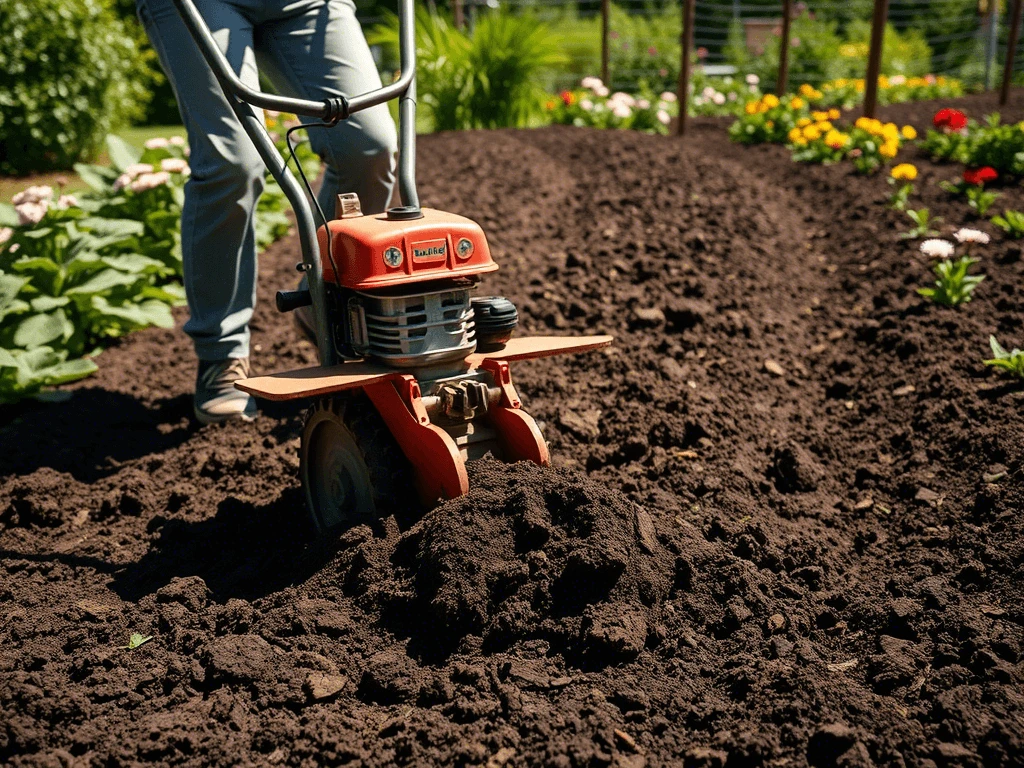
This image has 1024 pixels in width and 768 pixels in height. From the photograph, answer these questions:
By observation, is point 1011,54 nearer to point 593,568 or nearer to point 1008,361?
point 1008,361

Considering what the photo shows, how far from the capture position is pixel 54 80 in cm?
939

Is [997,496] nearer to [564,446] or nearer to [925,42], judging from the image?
[564,446]

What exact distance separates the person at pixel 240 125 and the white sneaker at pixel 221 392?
8 centimetres

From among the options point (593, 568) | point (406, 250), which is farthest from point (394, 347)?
point (593, 568)

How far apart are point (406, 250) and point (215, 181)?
1.06 metres

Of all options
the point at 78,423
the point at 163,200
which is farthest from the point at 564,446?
the point at 163,200

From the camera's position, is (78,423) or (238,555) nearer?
(238,555)

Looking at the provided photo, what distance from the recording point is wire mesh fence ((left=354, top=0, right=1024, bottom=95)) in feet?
51.0

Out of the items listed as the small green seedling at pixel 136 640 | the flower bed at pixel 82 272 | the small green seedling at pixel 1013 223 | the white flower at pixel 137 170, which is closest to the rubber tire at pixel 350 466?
the small green seedling at pixel 136 640

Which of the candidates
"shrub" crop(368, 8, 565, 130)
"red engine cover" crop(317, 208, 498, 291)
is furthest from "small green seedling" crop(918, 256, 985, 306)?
"shrub" crop(368, 8, 565, 130)

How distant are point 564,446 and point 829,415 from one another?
116cm

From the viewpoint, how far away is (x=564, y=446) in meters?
3.33

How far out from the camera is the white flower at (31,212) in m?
4.29

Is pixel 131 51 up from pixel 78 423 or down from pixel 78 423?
up
